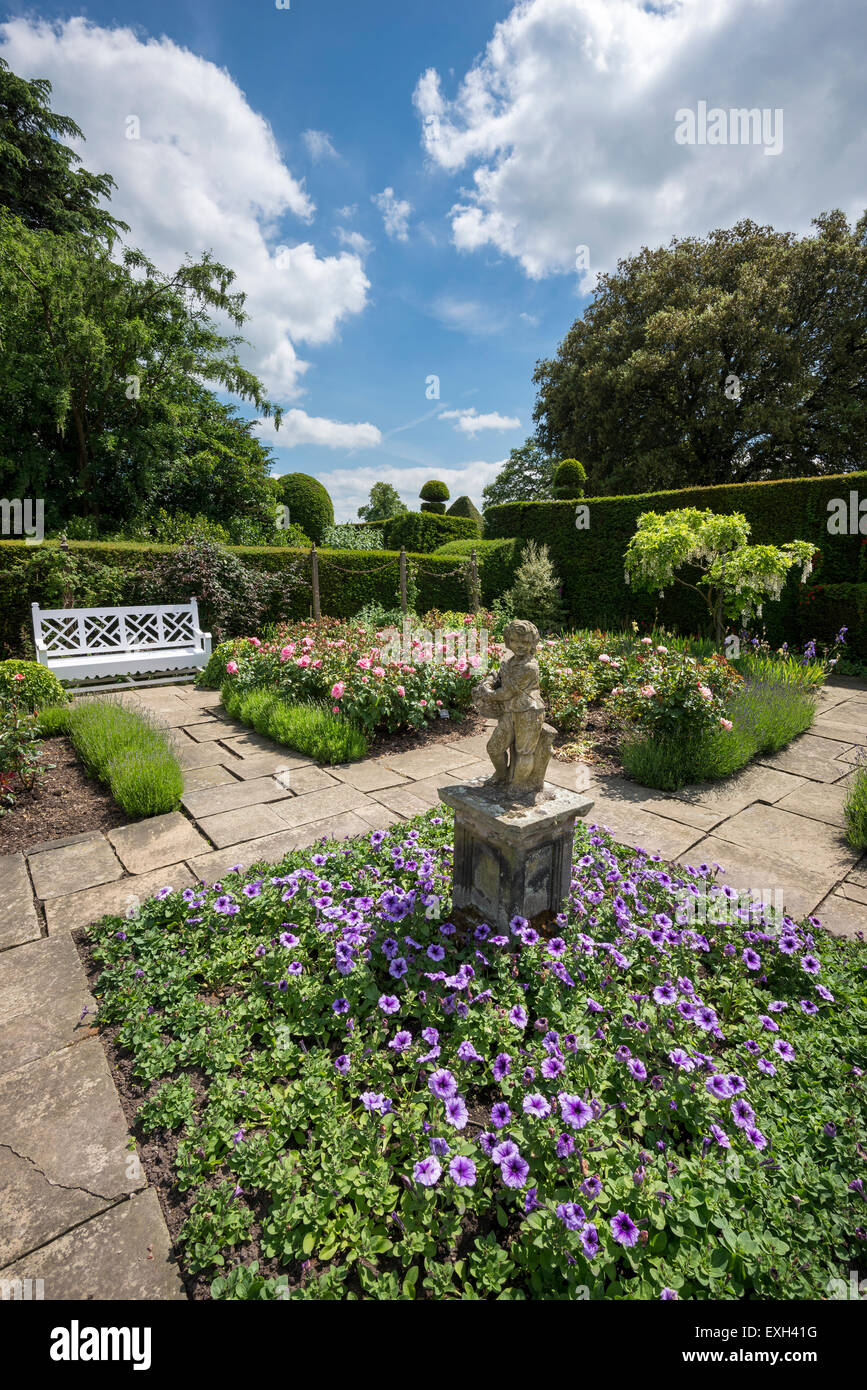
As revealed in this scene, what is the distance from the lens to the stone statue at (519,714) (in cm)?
216

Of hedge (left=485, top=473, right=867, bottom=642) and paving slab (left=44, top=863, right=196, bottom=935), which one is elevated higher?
hedge (left=485, top=473, right=867, bottom=642)

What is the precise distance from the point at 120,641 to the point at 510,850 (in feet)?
24.3

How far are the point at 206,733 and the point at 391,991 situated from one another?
13.0ft

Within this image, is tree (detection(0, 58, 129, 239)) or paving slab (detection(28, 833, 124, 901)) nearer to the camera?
paving slab (detection(28, 833, 124, 901))

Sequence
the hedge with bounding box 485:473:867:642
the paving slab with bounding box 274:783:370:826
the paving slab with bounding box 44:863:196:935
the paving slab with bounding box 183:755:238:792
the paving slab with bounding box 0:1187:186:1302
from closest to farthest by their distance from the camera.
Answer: the paving slab with bounding box 0:1187:186:1302 < the paving slab with bounding box 44:863:196:935 < the paving slab with bounding box 274:783:370:826 < the paving slab with bounding box 183:755:238:792 < the hedge with bounding box 485:473:867:642

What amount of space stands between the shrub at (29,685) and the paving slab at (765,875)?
5452 mm

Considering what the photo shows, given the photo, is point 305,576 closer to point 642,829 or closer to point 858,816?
point 642,829

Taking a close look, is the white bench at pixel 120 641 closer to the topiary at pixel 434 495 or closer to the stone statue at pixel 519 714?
the stone statue at pixel 519 714

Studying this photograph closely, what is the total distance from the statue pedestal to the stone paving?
3.71ft

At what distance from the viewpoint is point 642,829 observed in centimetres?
347

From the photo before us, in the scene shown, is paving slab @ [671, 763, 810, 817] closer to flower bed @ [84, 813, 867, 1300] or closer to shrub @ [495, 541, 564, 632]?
flower bed @ [84, 813, 867, 1300]

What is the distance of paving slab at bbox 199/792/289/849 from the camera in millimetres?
3268

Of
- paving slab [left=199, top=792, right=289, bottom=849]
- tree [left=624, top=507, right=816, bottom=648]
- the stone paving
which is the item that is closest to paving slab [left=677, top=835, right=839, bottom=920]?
the stone paving

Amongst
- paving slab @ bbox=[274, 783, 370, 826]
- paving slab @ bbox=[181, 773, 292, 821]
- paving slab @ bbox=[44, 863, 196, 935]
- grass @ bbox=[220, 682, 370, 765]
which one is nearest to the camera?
paving slab @ bbox=[44, 863, 196, 935]
